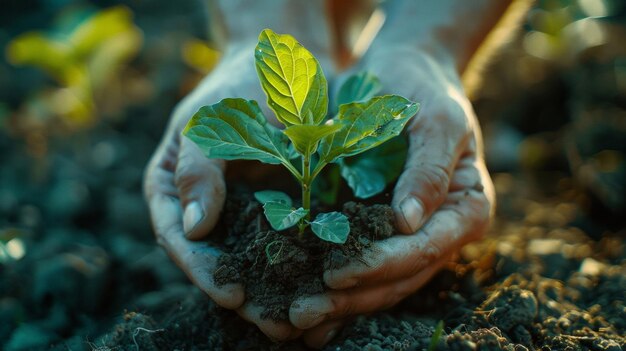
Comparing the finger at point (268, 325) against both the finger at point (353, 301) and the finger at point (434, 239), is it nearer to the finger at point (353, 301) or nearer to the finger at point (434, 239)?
the finger at point (353, 301)

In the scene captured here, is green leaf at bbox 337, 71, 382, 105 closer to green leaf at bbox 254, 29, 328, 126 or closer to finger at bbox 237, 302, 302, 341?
green leaf at bbox 254, 29, 328, 126

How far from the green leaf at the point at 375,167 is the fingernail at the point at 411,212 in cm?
7

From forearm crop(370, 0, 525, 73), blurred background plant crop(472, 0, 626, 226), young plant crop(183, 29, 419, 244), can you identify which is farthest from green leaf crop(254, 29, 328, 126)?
blurred background plant crop(472, 0, 626, 226)

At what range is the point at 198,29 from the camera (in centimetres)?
397

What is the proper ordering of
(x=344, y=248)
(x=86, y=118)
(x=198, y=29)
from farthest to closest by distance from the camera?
(x=198, y=29) < (x=86, y=118) < (x=344, y=248)

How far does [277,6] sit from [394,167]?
88 centimetres

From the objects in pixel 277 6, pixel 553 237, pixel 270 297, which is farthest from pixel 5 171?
pixel 553 237

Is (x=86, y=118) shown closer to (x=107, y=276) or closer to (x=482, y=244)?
(x=107, y=276)

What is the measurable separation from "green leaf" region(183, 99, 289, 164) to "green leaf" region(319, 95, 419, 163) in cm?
13

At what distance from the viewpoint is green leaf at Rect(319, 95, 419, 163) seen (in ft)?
4.32

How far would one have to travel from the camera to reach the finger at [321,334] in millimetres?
1460

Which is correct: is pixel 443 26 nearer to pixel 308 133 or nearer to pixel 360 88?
pixel 360 88

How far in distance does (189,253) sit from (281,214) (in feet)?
1.01

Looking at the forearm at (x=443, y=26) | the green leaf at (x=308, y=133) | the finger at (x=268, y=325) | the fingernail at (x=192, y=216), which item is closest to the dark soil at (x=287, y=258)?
the finger at (x=268, y=325)
